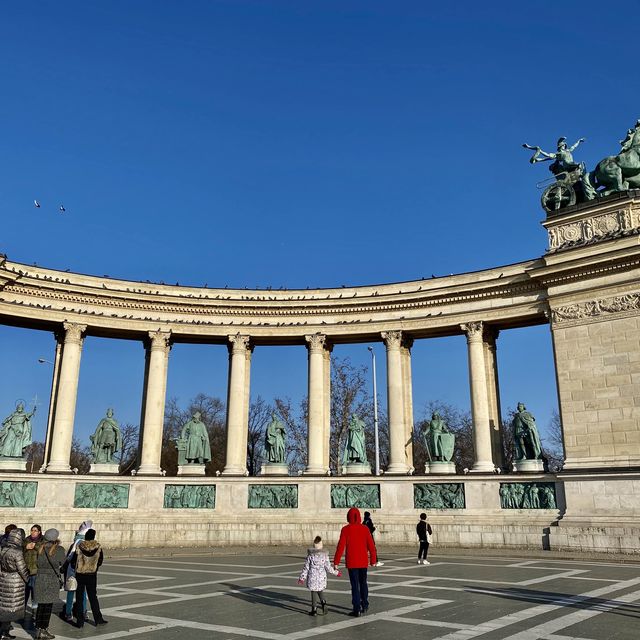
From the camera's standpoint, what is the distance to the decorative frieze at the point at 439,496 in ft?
109

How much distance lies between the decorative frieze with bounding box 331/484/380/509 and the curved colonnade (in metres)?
0.19

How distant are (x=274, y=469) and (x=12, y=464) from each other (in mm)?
14600

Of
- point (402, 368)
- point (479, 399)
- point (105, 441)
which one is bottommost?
point (105, 441)

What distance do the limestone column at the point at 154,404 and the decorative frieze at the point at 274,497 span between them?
582 cm

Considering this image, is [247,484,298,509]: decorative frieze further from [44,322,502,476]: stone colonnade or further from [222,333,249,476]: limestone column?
[222,333,249,476]: limestone column

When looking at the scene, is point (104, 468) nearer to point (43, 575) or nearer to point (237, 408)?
point (237, 408)

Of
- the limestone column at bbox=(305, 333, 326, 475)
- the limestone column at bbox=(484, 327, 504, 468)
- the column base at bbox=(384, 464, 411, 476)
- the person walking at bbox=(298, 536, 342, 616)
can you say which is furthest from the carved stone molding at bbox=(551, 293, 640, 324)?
the person walking at bbox=(298, 536, 342, 616)

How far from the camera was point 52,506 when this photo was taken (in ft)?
110

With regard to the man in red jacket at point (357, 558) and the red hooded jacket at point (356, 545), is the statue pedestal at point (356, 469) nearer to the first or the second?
the man in red jacket at point (357, 558)

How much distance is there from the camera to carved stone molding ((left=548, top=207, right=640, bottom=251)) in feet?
104

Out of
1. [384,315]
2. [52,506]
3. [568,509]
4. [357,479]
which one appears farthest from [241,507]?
[568,509]

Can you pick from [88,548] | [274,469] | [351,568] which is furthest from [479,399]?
[88,548]

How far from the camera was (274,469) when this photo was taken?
37719 millimetres

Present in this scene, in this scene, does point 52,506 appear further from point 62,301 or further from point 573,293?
point 573,293
